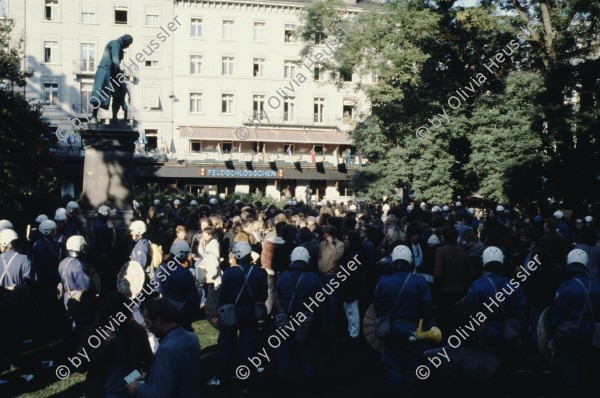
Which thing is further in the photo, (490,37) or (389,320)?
(490,37)

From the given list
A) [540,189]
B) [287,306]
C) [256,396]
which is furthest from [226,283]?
[540,189]

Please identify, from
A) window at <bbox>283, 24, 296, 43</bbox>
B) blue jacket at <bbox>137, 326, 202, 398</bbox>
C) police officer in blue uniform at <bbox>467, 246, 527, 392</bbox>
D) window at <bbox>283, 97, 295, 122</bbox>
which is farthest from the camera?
window at <bbox>283, 97, 295, 122</bbox>

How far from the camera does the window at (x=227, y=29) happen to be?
48594mm

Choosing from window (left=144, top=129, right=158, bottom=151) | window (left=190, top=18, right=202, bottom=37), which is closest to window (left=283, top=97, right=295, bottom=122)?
window (left=190, top=18, right=202, bottom=37)

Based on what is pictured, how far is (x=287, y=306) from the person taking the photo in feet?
27.6

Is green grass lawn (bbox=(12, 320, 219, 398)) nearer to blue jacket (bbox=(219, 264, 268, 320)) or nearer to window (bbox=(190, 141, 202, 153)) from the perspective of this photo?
blue jacket (bbox=(219, 264, 268, 320))

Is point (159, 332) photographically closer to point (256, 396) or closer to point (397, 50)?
point (256, 396)

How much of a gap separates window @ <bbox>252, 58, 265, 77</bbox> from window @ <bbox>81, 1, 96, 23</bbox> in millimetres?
12214

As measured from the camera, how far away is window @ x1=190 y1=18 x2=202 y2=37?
48094 mm

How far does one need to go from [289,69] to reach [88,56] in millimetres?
15064

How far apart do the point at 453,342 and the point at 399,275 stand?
121 cm

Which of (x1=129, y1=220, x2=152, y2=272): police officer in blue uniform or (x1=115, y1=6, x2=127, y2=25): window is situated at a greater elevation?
(x1=115, y1=6, x2=127, y2=25): window

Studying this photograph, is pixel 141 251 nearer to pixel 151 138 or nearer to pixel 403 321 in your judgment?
pixel 403 321

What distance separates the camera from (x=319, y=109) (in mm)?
50500
